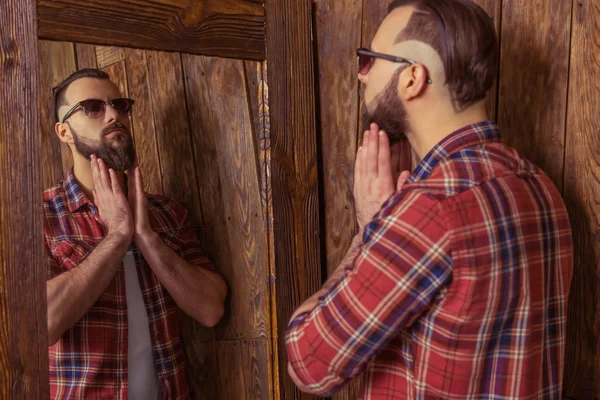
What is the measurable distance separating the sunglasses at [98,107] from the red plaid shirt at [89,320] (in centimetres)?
12

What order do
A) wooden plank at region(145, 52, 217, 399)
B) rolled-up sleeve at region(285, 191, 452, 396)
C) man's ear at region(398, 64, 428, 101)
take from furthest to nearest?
1. wooden plank at region(145, 52, 217, 399)
2. man's ear at region(398, 64, 428, 101)
3. rolled-up sleeve at region(285, 191, 452, 396)

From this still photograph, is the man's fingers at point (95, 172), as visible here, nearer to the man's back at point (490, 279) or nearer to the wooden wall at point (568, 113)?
the man's back at point (490, 279)

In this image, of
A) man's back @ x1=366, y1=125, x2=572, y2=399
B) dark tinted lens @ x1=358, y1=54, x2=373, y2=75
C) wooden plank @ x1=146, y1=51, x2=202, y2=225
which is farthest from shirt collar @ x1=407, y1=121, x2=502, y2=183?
wooden plank @ x1=146, y1=51, x2=202, y2=225

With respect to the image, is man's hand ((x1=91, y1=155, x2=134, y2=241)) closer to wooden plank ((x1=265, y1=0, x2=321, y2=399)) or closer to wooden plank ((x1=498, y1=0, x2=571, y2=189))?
wooden plank ((x1=265, y1=0, x2=321, y2=399))

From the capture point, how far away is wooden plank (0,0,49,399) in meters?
1.00

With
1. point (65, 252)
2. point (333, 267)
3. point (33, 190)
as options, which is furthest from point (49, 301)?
point (333, 267)

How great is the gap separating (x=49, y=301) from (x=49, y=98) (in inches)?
13.8

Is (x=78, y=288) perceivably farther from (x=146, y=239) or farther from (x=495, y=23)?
(x=495, y=23)

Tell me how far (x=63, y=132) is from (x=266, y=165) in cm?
46

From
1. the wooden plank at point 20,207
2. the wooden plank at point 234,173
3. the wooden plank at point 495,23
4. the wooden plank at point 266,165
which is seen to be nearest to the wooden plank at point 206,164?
the wooden plank at point 234,173

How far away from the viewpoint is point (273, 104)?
1386 millimetres

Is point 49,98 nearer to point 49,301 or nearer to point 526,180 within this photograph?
point 49,301

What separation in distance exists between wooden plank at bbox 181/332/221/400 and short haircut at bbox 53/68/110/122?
47 cm

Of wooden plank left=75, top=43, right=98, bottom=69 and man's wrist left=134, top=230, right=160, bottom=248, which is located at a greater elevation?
wooden plank left=75, top=43, right=98, bottom=69
